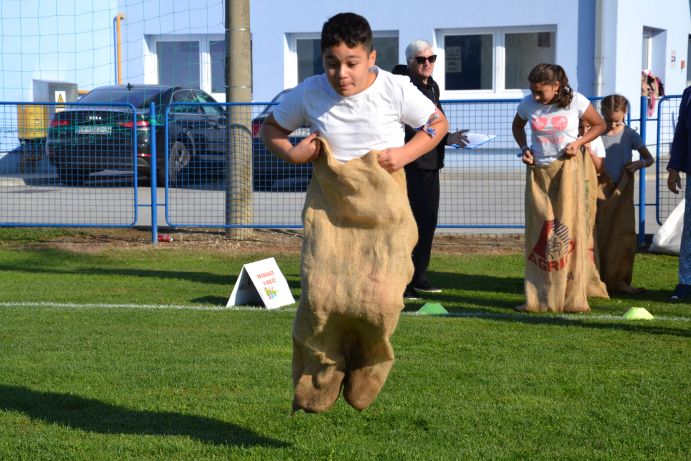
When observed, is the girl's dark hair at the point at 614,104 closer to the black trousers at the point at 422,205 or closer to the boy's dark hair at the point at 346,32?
the black trousers at the point at 422,205

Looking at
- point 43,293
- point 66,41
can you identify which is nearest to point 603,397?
point 43,293

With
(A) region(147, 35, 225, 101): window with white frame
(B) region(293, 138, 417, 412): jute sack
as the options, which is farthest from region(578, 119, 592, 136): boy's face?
(A) region(147, 35, 225, 101): window with white frame

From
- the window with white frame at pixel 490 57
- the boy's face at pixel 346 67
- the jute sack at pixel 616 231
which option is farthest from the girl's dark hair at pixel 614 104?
the window with white frame at pixel 490 57

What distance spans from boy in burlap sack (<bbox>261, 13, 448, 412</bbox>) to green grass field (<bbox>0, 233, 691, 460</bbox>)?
48cm

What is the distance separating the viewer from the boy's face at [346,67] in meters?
4.55

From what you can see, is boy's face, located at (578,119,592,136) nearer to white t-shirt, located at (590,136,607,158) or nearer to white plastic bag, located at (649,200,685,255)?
white t-shirt, located at (590,136,607,158)

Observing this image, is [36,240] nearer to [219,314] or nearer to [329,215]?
[219,314]

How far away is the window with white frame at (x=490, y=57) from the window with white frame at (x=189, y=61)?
15.7 ft

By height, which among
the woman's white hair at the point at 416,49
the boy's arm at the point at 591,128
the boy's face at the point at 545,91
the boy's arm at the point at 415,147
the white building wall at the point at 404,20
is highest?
the white building wall at the point at 404,20

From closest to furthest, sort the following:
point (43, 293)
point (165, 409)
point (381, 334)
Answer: point (381, 334) → point (165, 409) → point (43, 293)

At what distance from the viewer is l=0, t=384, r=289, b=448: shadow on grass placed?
5215 mm

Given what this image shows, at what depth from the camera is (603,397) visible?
5891mm

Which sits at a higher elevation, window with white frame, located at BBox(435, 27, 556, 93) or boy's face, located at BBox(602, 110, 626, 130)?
window with white frame, located at BBox(435, 27, 556, 93)

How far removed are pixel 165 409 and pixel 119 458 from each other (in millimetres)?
843
